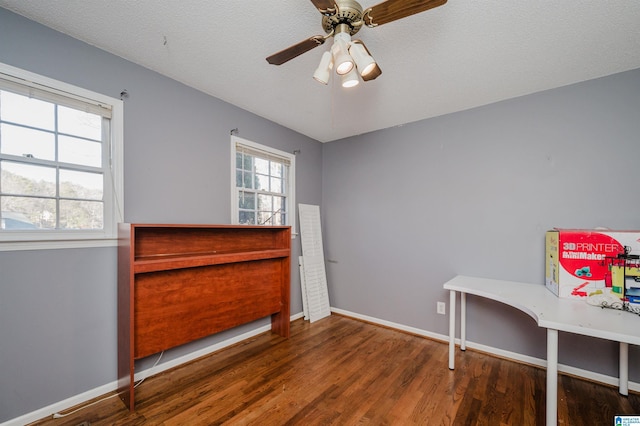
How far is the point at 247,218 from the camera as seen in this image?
3.00m

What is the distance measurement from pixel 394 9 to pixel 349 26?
0.91 ft

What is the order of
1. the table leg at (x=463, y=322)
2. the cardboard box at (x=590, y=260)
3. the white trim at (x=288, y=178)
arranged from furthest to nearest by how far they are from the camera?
the white trim at (x=288, y=178)
the table leg at (x=463, y=322)
the cardboard box at (x=590, y=260)

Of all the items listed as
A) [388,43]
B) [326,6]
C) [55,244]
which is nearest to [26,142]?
[55,244]

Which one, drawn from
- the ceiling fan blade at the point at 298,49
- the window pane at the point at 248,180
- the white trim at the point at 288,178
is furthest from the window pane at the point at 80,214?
the ceiling fan blade at the point at 298,49

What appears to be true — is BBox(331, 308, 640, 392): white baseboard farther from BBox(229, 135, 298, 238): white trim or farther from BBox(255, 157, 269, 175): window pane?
BBox(255, 157, 269, 175): window pane

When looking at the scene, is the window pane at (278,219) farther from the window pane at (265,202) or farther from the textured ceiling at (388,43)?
the textured ceiling at (388,43)

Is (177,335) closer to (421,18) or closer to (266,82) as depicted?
(266,82)

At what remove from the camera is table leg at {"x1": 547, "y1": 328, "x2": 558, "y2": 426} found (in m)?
1.37

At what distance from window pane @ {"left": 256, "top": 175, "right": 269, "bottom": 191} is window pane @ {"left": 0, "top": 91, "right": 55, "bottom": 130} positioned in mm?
1737

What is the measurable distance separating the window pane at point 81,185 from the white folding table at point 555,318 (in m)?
2.95

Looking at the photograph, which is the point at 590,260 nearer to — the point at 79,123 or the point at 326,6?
the point at 326,6

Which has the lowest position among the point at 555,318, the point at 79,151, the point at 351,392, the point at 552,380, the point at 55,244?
the point at 351,392

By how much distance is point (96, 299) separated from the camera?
6.23ft

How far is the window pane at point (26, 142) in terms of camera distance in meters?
1.63
